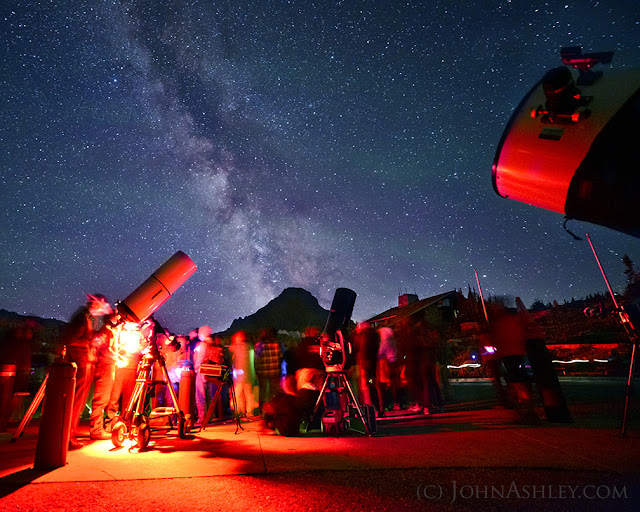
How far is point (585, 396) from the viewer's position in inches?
333

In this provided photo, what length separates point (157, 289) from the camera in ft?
16.9

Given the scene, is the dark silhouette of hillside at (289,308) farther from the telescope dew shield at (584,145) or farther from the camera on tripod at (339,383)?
the telescope dew shield at (584,145)

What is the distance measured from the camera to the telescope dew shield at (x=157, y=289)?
15.7 ft

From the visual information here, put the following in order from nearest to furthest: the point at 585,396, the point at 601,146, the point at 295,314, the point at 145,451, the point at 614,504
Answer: the point at 614,504, the point at 601,146, the point at 145,451, the point at 585,396, the point at 295,314

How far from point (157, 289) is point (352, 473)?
148 inches

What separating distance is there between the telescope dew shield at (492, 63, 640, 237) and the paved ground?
2.10 meters

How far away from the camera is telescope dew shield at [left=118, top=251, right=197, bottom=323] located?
15.7 ft

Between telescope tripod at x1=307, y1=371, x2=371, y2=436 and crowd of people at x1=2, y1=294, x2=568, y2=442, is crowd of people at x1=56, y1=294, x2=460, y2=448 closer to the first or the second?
crowd of people at x1=2, y1=294, x2=568, y2=442

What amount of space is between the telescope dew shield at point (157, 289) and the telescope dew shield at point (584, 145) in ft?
15.8

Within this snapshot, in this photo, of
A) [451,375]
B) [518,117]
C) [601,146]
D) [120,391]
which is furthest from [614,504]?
[451,375]

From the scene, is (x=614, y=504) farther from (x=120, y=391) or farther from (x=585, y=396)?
(x=585, y=396)

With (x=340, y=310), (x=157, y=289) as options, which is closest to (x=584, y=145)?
(x=340, y=310)

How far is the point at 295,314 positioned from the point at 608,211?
65088mm

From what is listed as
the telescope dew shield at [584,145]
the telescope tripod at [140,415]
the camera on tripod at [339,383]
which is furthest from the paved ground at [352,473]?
the telescope dew shield at [584,145]
